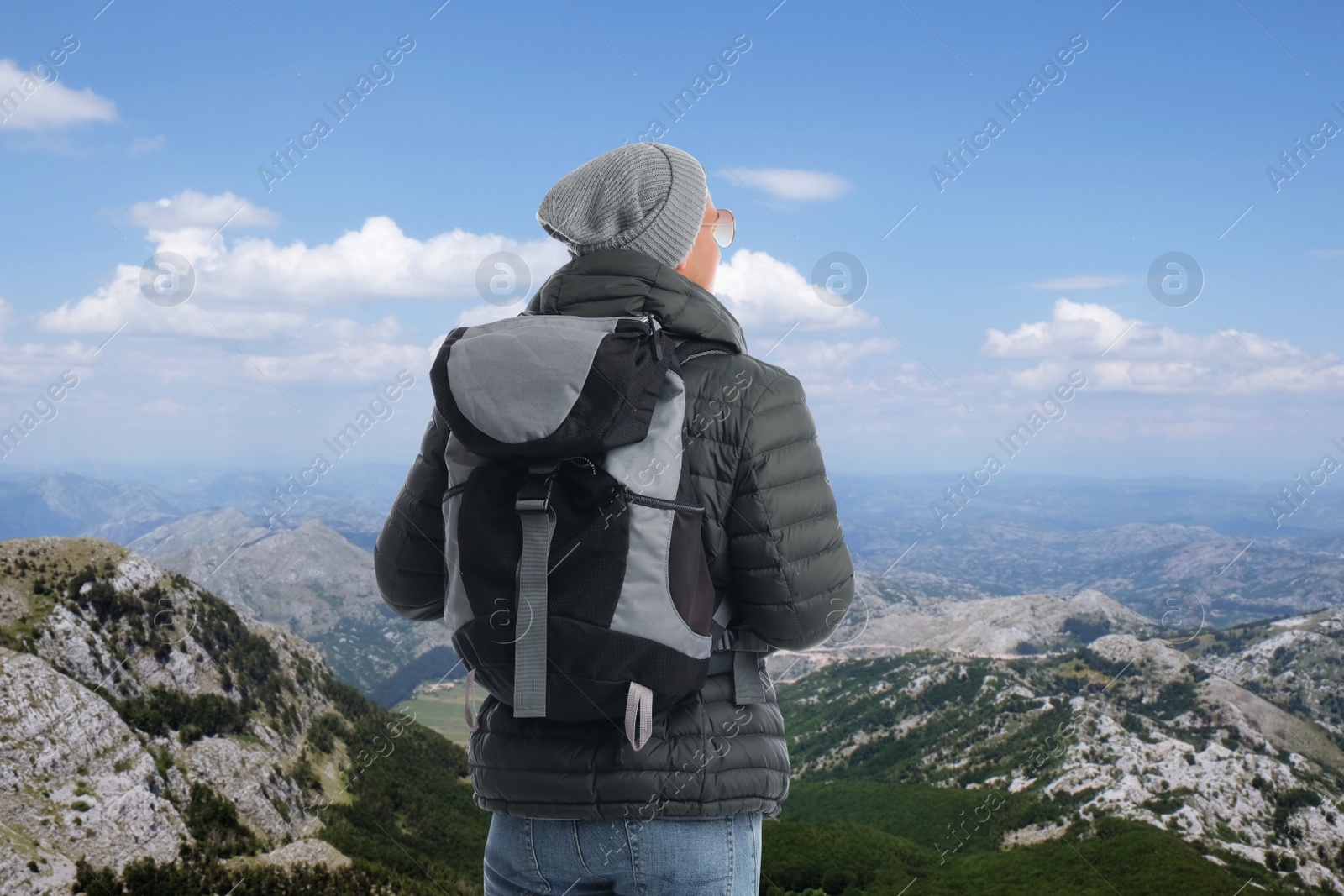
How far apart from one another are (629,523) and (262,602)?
710 feet

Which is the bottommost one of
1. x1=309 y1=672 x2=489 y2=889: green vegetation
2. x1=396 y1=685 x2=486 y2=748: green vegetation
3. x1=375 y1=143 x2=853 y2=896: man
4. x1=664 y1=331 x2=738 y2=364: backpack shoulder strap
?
x1=396 y1=685 x2=486 y2=748: green vegetation

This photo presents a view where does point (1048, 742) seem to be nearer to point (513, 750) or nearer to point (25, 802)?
point (25, 802)

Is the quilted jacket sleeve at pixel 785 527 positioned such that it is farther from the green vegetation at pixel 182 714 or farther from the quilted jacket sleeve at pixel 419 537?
the green vegetation at pixel 182 714

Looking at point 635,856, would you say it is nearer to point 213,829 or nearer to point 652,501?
point 652,501

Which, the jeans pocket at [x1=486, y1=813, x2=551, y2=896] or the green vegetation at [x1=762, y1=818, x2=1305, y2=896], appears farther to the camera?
the green vegetation at [x1=762, y1=818, x2=1305, y2=896]

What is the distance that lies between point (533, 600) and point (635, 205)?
1610 mm

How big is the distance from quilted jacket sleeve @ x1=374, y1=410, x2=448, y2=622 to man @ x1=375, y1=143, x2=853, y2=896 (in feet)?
2.02

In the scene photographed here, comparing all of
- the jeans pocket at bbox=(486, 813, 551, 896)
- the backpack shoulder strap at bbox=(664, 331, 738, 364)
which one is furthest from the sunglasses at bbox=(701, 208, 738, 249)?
the jeans pocket at bbox=(486, 813, 551, 896)

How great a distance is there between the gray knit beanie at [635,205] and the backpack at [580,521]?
24.9 inches

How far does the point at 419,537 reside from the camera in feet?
11.7

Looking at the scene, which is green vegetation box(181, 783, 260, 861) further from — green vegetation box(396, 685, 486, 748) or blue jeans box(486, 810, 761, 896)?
green vegetation box(396, 685, 486, 748)

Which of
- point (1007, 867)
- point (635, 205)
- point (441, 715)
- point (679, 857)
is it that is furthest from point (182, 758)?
point (441, 715)

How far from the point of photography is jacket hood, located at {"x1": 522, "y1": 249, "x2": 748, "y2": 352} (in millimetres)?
3170

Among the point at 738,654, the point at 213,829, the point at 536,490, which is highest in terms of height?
the point at 536,490
